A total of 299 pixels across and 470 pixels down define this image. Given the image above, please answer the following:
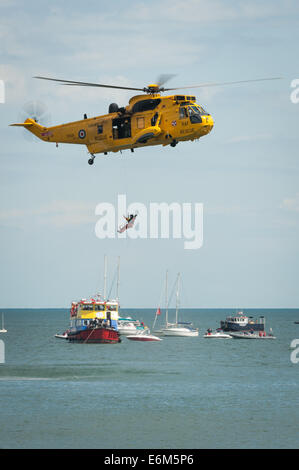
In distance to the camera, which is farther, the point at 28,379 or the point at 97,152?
the point at 28,379

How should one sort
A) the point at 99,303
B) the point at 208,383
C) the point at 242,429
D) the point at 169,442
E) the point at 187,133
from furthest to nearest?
the point at 99,303, the point at 208,383, the point at 242,429, the point at 169,442, the point at 187,133

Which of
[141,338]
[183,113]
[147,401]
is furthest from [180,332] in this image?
[183,113]

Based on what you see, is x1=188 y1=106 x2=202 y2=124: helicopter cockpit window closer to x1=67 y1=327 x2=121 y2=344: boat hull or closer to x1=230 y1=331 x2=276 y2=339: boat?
x1=67 y1=327 x2=121 y2=344: boat hull

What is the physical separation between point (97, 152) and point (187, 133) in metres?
7.66

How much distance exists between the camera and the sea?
198ft

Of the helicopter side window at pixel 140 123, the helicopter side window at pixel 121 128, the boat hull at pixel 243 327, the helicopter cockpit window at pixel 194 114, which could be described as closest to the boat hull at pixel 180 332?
the boat hull at pixel 243 327

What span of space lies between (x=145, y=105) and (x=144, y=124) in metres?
1.54

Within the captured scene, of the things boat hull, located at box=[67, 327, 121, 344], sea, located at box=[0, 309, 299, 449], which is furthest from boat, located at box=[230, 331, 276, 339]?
boat hull, located at box=[67, 327, 121, 344]

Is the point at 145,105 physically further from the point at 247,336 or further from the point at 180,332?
the point at 247,336

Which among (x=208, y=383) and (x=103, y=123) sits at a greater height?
(x=103, y=123)

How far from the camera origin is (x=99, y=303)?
12938cm

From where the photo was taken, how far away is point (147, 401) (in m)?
76.1

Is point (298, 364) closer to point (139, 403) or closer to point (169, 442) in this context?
point (139, 403)
